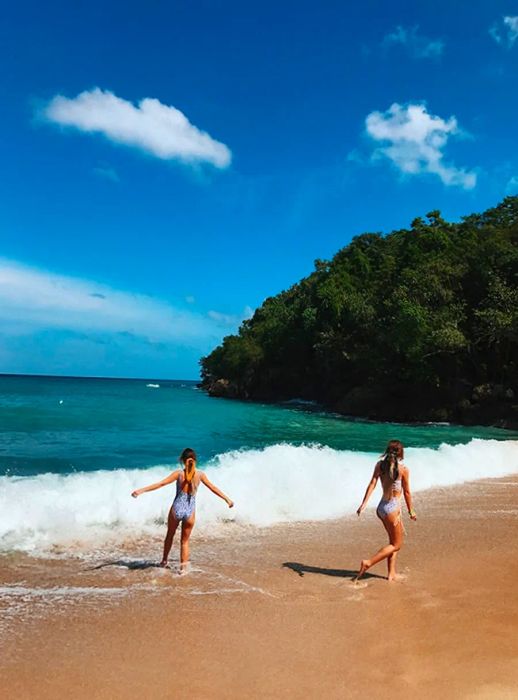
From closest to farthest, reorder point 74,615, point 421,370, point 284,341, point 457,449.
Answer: point 74,615
point 457,449
point 421,370
point 284,341

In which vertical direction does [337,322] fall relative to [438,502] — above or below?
above

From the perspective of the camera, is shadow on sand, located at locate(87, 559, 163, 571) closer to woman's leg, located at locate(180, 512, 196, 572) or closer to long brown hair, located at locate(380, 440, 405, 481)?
woman's leg, located at locate(180, 512, 196, 572)

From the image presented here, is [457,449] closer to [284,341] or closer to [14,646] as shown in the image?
[14,646]

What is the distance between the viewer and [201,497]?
1039 centimetres

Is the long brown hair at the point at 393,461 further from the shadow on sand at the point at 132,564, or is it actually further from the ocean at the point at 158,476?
the ocean at the point at 158,476

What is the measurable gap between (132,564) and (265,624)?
2484 mm

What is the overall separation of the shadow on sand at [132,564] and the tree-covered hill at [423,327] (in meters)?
32.4

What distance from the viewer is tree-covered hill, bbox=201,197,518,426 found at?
3844cm

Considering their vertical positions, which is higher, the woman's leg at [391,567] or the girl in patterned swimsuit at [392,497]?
the girl in patterned swimsuit at [392,497]

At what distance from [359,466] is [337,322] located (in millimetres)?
38088

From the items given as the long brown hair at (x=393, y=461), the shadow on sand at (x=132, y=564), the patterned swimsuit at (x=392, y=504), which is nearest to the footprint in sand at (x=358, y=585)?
the patterned swimsuit at (x=392, y=504)

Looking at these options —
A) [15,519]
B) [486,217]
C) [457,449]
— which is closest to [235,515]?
[15,519]

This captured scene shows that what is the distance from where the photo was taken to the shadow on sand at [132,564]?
23.6 feet

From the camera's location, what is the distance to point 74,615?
5.70 m
